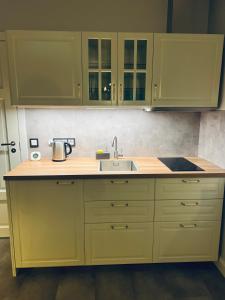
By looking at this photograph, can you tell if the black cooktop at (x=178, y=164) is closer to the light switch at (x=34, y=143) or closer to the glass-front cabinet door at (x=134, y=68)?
the glass-front cabinet door at (x=134, y=68)

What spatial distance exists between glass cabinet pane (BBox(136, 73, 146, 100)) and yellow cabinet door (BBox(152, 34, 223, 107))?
0.30 feet

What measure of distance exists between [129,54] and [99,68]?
30 cm

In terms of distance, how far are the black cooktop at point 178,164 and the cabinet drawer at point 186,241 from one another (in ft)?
1.58

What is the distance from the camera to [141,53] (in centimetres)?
191

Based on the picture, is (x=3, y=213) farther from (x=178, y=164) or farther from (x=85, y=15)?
(x=85, y=15)

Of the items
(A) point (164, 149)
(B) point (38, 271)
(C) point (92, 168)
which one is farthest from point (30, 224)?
(A) point (164, 149)

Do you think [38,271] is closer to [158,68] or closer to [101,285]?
[101,285]

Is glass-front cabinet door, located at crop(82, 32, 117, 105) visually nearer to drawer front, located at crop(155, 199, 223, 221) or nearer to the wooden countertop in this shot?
the wooden countertop

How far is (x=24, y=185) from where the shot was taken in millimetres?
1774

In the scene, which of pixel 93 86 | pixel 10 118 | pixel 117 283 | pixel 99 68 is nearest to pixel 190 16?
pixel 99 68

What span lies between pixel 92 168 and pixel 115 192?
312 mm

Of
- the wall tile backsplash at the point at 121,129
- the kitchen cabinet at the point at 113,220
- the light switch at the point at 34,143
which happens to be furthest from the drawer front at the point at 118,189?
the light switch at the point at 34,143

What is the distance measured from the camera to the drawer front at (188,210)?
1.88 meters

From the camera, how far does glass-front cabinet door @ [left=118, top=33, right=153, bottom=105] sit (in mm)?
1870
